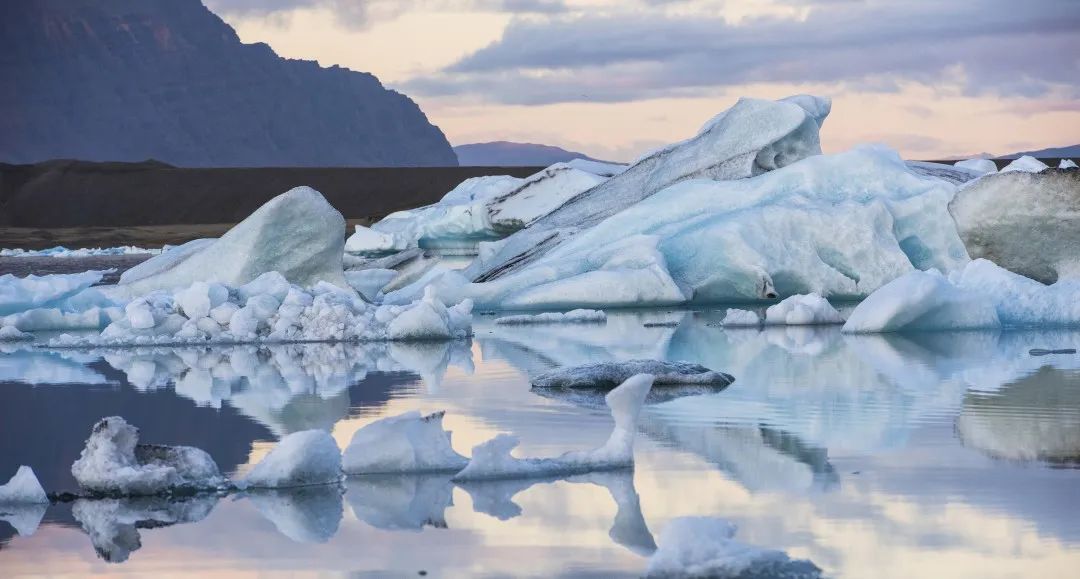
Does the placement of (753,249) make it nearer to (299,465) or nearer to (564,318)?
(564,318)

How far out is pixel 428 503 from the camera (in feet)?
13.2

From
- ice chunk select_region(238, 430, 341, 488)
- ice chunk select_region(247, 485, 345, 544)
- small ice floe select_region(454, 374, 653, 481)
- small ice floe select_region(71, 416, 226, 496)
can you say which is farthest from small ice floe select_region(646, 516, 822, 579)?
small ice floe select_region(71, 416, 226, 496)

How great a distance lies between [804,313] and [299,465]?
22.4 ft

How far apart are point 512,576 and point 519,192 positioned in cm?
1787

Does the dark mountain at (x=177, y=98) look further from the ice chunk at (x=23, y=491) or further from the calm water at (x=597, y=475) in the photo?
the ice chunk at (x=23, y=491)

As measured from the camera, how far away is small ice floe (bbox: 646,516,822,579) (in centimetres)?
307

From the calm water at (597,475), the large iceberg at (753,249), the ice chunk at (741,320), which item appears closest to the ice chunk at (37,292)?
the large iceberg at (753,249)

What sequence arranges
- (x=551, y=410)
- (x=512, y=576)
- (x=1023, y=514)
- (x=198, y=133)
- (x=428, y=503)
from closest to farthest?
(x=512, y=576) → (x=1023, y=514) → (x=428, y=503) → (x=551, y=410) → (x=198, y=133)

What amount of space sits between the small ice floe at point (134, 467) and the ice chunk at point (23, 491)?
14cm

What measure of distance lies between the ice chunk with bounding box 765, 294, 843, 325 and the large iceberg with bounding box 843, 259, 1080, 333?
0.59m

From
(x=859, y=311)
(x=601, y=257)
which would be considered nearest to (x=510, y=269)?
(x=601, y=257)

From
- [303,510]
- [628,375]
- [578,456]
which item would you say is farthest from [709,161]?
[303,510]

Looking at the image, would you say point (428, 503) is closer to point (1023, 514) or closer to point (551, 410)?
point (1023, 514)

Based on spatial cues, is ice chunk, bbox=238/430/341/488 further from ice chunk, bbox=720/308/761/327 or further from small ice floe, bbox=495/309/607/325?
small ice floe, bbox=495/309/607/325
